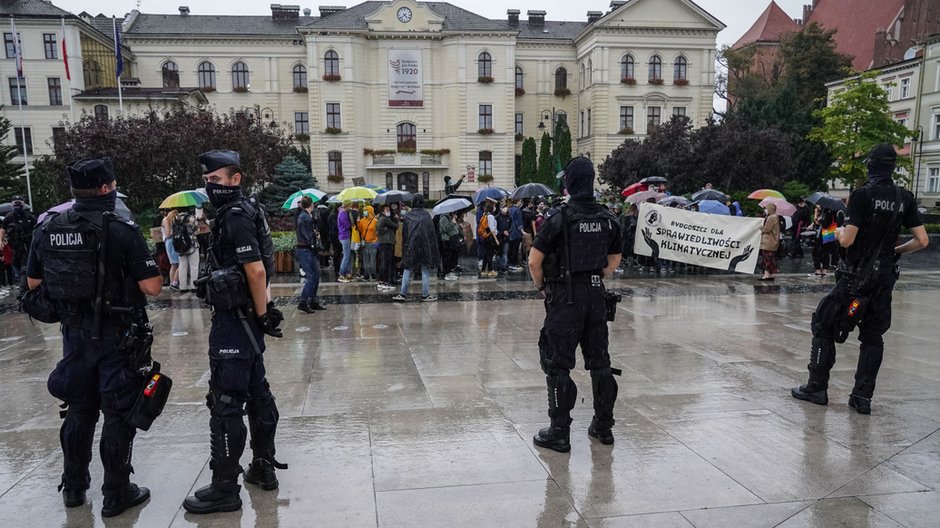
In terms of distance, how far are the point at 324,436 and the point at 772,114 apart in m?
41.7

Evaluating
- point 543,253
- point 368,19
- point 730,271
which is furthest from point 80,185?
point 368,19

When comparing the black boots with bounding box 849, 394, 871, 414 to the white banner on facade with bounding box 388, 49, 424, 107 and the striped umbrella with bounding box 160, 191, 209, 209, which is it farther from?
the white banner on facade with bounding box 388, 49, 424, 107

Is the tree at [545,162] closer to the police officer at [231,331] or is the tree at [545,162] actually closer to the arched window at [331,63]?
the arched window at [331,63]

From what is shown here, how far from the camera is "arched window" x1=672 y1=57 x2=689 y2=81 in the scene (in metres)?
51.7

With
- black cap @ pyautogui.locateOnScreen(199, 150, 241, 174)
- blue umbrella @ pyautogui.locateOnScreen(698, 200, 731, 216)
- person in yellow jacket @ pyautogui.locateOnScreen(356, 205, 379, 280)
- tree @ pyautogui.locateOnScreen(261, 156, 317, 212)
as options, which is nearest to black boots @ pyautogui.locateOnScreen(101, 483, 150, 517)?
black cap @ pyautogui.locateOnScreen(199, 150, 241, 174)

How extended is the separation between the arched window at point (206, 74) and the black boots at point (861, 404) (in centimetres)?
5390

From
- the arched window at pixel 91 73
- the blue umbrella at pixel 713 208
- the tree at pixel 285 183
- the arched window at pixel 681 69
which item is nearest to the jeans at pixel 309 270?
the blue umbrella at pixel 713 208

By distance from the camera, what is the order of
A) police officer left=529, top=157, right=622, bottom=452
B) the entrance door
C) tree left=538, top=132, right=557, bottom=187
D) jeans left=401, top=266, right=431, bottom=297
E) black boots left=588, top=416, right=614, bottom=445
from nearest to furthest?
police officer left=529, top=157, right=622, bottom=452 < black boots left=588, top=416, right=614, bottom=445 < jeans left=401, top=266, right=431, bottom=297 < tree left=538, top=132, right=557, bottom=187 < the entrance door

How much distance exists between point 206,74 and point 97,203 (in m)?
53.7

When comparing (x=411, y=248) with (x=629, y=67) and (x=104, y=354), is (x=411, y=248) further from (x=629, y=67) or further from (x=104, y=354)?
(x=629, y=67)

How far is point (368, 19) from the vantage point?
48312 mm

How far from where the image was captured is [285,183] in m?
30.5

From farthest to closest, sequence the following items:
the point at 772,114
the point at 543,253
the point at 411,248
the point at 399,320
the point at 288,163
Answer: the point at 772,114 < the point at 288,163 < the point at 411,248 < the point at 399,320 < the point at 543,253

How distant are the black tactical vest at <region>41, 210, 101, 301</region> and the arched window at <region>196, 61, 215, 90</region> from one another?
52.8m
